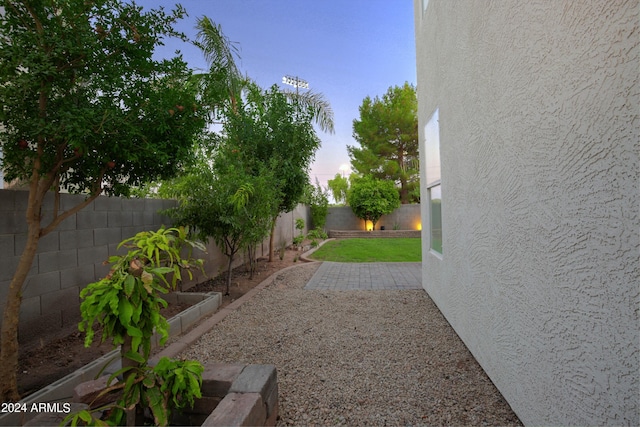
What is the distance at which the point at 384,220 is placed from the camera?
65.6 ft

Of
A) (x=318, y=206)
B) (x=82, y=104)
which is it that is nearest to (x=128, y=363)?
(x=82, y=104)

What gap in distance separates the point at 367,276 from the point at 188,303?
411 cm

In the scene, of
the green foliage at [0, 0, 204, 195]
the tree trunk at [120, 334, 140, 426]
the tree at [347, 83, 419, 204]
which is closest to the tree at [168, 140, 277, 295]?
the green foliage at [0, 0, 204, 195]

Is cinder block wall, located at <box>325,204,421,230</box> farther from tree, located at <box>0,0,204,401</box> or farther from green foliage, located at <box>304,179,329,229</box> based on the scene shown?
tree, located at <box>0,0,204,401</box>

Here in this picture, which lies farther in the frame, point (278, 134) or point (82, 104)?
point (278, 134)

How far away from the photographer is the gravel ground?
2.33 meters

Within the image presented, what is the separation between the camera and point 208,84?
333 centimetres

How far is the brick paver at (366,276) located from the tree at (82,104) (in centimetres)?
Answer: 436

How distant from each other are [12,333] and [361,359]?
2910mm

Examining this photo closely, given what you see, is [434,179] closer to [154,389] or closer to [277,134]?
[154,389]

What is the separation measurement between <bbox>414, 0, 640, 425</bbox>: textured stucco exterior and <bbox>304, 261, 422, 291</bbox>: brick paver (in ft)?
11.6

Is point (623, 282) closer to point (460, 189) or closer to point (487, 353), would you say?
point (487, 353)

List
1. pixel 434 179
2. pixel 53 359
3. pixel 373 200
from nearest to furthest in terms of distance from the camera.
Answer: pixel 53 359 → pixel 434 179 → pixel 373 200

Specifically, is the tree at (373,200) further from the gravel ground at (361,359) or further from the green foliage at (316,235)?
the gravel ground at (361,359)
